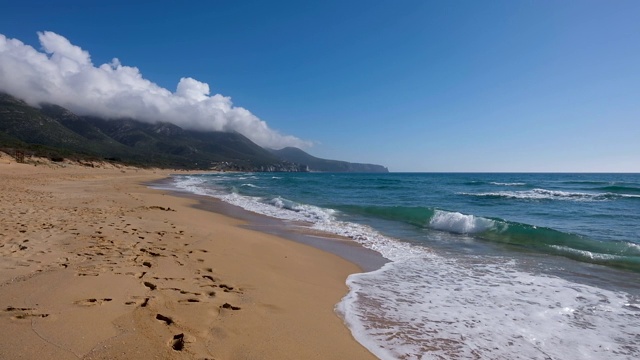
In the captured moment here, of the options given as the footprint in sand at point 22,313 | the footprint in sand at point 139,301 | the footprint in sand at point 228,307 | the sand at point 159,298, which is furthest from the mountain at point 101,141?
the footprint in sand at point 228,307

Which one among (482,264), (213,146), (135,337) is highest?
(213,146)

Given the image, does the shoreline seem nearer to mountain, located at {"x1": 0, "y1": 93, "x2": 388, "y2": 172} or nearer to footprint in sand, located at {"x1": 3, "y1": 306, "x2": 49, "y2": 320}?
footprint in sand, located at {"x1": 3, "y1": 306, "x2": 49, "y2": 320}

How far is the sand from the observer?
3.27 m

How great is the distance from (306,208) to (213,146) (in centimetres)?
18278

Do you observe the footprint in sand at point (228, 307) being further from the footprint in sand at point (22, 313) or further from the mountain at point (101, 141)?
the mountain at point (101, 141)

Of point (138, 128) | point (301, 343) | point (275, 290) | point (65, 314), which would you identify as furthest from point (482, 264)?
point (138, 128)

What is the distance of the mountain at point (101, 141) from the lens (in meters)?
75.5

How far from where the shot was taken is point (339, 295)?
573 cm

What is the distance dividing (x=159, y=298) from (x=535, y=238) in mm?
12673

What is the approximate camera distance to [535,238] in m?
11.9

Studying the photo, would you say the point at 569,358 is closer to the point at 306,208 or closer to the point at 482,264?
the point at 482,264

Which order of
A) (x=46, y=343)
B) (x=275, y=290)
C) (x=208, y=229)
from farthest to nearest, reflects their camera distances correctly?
(x=208, y=229) < (x=275, y=290) < (x=46, y=343)

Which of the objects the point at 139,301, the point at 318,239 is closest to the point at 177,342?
the point at 139,301

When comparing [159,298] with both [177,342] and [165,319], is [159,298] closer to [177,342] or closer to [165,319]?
[165,319]
